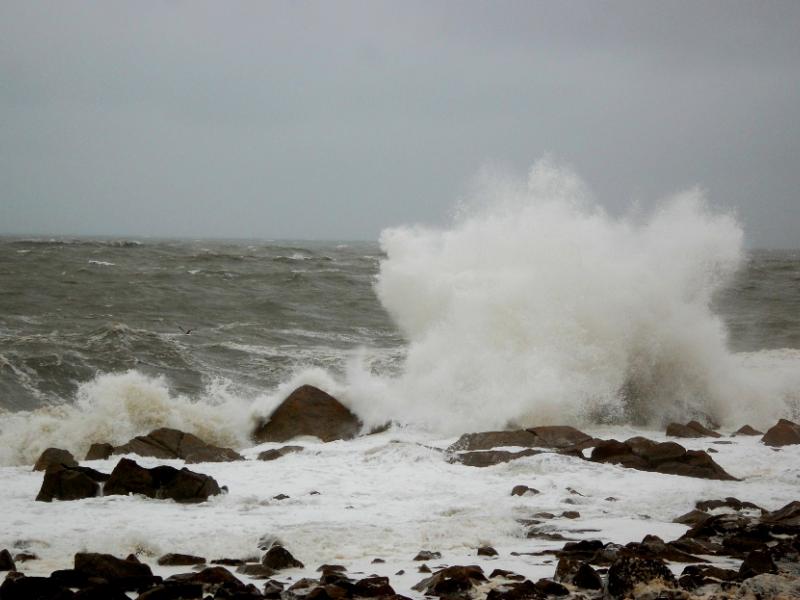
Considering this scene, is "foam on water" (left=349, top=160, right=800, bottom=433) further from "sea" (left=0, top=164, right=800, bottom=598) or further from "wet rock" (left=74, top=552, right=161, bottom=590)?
"wet rock" (left=74, top=552, right=161, bottom=590)

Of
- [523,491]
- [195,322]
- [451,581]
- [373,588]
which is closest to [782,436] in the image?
[523,491]

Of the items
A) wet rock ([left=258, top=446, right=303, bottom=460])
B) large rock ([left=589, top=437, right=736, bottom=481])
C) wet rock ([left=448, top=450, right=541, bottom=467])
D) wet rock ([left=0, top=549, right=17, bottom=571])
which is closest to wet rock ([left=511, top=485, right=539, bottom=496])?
wet rock ([left=448, top=450, right=541, bottom=467])

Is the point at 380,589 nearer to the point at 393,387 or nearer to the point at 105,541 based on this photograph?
the point at 105,541

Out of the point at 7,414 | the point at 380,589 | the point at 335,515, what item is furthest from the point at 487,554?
the point at 7,414

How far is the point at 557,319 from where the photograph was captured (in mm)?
13469

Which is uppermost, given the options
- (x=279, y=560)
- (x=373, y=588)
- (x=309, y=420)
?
(x=373, y=588)

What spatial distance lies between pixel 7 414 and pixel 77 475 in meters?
5.38

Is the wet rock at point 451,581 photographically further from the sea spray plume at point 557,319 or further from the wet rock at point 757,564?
the sea spray plume at point 557,319

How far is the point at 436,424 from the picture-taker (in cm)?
1173

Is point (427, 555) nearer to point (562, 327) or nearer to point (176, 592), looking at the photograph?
point (176, 592)

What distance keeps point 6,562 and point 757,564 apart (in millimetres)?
5005

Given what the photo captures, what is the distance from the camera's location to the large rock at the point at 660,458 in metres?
8.71

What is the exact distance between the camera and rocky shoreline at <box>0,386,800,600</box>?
4.95 meters

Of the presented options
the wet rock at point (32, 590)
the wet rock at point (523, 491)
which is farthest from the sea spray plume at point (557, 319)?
the wet rock at point (32, 590)
